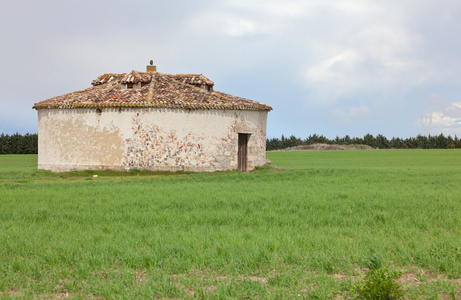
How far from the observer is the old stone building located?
23.9m

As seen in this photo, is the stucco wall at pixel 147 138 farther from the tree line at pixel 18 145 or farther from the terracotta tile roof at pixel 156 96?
the tree line at pixel 18 145

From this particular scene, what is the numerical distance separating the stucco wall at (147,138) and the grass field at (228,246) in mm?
10987

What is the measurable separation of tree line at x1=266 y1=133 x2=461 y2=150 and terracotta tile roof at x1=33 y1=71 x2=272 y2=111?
1647 inches

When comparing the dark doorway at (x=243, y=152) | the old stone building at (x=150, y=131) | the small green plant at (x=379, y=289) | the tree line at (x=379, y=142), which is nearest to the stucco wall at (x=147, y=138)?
the old stone building at (x=150, y=131)

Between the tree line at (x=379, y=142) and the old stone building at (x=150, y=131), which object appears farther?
the tree line at (x=379, y=142)

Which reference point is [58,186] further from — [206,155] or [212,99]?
[212,99]

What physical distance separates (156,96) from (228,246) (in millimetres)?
18967

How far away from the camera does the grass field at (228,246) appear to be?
541cm

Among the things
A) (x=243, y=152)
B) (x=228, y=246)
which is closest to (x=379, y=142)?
(x=243, y=152)

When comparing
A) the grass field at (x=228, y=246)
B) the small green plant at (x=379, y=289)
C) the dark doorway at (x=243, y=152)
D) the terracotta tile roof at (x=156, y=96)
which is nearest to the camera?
the small green plant at (x=379, y=289)

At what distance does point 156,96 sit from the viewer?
24.8 meters

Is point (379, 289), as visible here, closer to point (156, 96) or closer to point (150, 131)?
point (150, 131)

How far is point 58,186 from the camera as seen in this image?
18219mm

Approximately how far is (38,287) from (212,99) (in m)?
20.1
